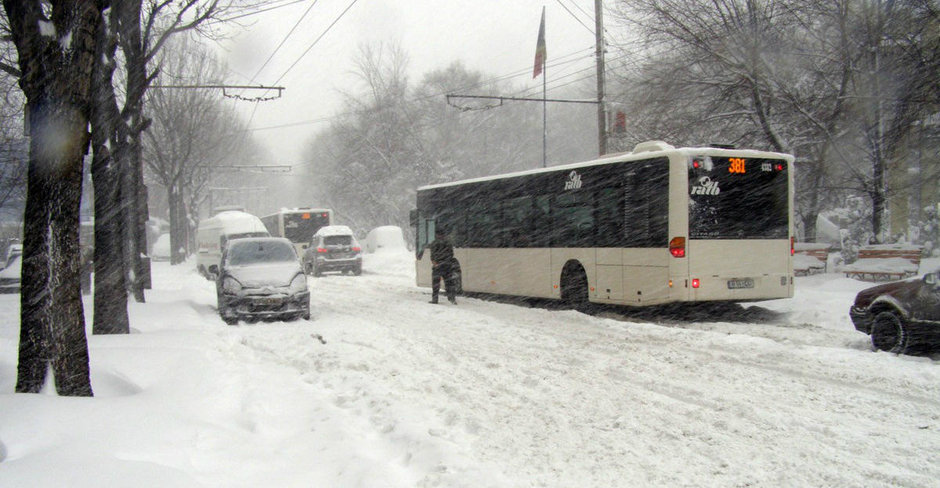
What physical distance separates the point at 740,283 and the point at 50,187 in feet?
33.6

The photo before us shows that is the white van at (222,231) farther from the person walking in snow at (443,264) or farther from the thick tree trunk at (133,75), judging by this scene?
the person walking in snow at (443,264)

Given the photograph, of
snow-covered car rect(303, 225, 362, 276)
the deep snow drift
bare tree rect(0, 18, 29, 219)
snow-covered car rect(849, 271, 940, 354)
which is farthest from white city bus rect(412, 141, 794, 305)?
bare tree rect(0, 18, 29, 219)

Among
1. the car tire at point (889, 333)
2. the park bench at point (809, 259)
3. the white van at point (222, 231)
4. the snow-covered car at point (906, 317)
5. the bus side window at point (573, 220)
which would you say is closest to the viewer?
the snow-covered car at point (906, 317)

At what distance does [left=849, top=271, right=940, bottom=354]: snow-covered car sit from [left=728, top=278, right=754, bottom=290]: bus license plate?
119 inches

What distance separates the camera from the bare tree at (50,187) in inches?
221

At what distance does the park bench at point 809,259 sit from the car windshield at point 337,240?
16.9 m

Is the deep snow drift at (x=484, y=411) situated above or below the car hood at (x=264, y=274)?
below

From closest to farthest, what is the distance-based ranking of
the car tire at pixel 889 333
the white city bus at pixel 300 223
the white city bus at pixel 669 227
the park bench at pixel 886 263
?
1. the car tire at pixel 889 333
2. the white city bus at pixel 669 227
3. the park bench at pixel 886 263
4. the white city bus at pixel 300 223

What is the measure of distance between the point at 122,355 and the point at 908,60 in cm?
1835

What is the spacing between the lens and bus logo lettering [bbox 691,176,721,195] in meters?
11.9

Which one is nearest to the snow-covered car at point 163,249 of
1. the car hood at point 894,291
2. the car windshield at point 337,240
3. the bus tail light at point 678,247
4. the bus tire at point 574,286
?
the car windshield at point 337,240

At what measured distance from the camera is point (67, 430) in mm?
4547

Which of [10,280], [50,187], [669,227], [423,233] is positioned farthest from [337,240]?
[50,187]

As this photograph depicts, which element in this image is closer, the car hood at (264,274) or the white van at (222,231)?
the car hood at (264,274)
